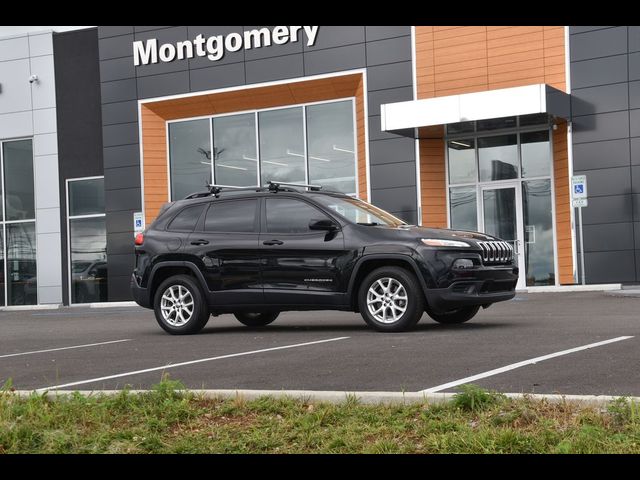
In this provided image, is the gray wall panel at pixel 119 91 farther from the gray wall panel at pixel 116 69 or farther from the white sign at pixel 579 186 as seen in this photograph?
the white sign at pixel 579 186

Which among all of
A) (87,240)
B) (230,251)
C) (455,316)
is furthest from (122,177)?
(455,316)

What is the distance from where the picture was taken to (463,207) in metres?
24.2

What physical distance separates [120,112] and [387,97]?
8220 millimetres

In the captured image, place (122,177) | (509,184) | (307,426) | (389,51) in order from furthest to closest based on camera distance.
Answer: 1. (122,177)
2. (389,51)
3. (509,184)
4. (307,426)

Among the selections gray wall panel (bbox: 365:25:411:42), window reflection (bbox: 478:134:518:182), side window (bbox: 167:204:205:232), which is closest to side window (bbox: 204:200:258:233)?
side window (bbox: 167:204:205:232)

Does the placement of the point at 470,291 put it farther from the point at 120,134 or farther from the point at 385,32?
the point at 120,134

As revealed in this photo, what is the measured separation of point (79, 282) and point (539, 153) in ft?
46.5

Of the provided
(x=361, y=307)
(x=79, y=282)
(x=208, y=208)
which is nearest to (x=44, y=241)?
(x=79, y=282)

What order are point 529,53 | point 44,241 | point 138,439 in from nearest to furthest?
point 138,439 < point 529,53 < point 44,241

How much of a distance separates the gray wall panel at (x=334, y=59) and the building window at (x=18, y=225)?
376 inches

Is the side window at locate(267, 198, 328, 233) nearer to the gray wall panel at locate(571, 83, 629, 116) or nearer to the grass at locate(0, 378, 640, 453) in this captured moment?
the grass at locate(0, 378, 640, 453)
